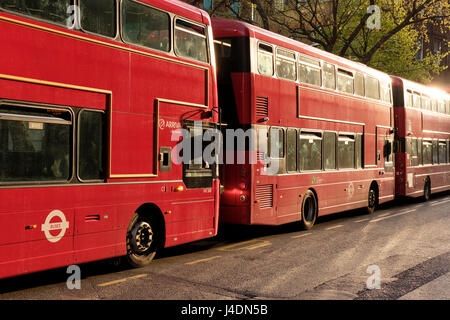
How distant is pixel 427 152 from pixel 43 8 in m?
19.6

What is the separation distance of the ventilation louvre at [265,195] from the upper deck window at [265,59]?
2.38 metres

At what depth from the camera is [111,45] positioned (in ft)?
25.7

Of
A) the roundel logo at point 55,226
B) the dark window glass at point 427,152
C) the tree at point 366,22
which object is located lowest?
the roundel logo at point 55,226

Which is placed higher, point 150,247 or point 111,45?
point 111,45

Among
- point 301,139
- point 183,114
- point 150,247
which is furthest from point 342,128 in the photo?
point 150,247

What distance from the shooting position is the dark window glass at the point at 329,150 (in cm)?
1434

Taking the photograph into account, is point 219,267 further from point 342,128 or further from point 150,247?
point 342,128

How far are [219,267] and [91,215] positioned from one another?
2306mm

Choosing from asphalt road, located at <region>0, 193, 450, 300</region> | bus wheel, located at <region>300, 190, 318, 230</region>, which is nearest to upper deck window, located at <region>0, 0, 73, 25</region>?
asphalt road, located at <region>0, 193, 450, 300</region>

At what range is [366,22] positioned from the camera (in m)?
28.9

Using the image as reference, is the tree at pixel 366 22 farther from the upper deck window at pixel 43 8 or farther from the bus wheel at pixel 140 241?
the upper deck window at pixel 43 8

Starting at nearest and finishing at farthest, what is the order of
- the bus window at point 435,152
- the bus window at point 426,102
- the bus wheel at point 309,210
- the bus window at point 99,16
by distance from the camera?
the bus window at point 99,16
the bus wheel at point 309,210
the bus window at point 426,102
the bus window at point 435,152

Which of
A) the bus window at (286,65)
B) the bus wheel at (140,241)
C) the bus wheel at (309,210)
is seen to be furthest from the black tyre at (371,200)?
the bus wheel at (140,241)

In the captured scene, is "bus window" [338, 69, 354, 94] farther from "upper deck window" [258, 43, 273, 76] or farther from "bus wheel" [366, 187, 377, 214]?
"upper deck window" [258, 43, 273, 76]
